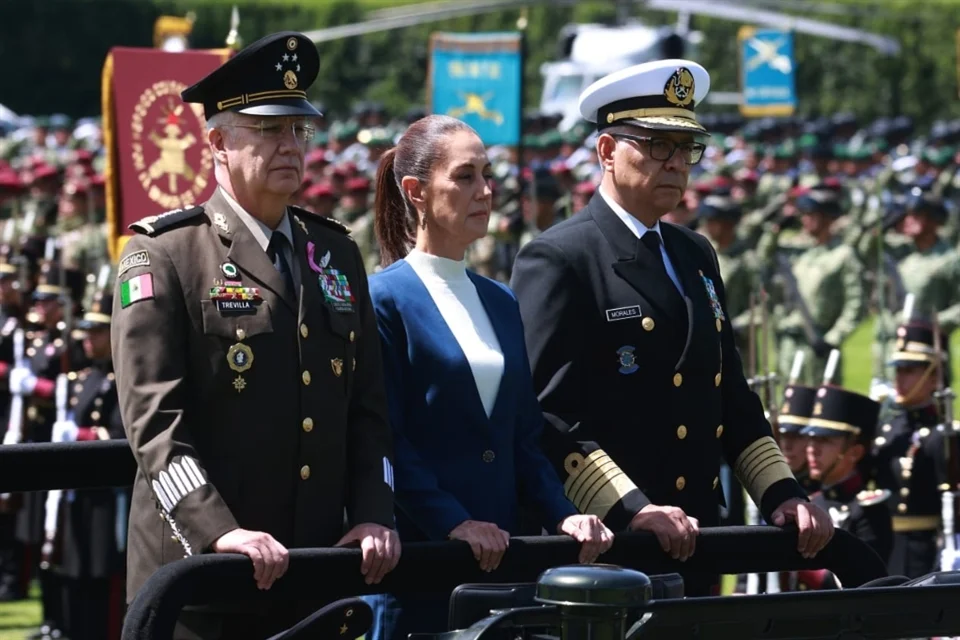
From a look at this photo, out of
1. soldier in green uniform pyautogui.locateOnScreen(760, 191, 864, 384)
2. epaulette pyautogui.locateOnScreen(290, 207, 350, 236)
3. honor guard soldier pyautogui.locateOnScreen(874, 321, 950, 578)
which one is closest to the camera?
epaulette pyautogui.locateOnScreen(290, 207, 350, 236)

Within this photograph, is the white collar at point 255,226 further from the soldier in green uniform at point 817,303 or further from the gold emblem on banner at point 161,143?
the soldier in green uniform at point 817,303

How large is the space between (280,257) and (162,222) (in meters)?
0.23

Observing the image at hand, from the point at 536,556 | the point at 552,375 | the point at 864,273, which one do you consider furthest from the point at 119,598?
the point at 864,273

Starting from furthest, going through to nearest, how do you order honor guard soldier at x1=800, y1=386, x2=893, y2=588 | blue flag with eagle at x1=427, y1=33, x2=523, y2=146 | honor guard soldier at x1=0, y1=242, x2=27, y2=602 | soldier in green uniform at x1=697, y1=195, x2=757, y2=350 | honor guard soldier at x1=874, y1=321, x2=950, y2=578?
soldier in green uniform at x1=697, y1=195, x2=757, y2=350
blue flag with eagle at x1=427, y1=33, x2=523, y2=146
honor guard soldier at x1=0, y1=242, x2=27, y2=602
honor guard soldier at x1=874, y1=321, x2=950, y2=578
honor guard soldier at x1=800, y1=386, x2=893, y2=588

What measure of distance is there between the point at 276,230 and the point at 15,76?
128 ft

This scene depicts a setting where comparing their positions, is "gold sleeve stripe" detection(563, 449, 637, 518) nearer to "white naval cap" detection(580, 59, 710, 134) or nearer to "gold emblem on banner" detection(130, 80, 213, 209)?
"white naval cap" detection(580, 59, 710, 134)

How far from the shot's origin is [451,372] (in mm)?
3842

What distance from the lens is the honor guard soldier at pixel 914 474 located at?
779cm

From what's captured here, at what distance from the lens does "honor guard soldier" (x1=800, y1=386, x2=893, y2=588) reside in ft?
23.1

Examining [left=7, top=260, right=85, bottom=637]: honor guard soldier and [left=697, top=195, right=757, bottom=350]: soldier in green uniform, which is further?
[left=697, top=195, right=757, bottom=350]: soldier in green uniform

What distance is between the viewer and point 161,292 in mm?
3420

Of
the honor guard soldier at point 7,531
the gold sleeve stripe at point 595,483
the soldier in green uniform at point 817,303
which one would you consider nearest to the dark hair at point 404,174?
the gold sleeve stripe at point 595,483

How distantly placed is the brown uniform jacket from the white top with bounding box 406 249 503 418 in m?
0.29

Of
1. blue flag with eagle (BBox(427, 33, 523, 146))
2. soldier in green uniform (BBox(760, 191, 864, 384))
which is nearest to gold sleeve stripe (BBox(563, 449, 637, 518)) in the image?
blue flag with eagle (BBox(427, 33, 523, 146))
